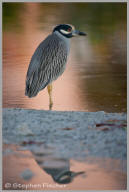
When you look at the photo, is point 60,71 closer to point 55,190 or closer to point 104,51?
point 55,190

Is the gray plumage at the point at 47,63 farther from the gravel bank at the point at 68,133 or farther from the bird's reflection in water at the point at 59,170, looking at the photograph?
the bird's reflection in water at the point at 59,170

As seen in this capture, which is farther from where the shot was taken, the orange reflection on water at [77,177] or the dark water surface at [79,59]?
the dark water surface at [79,59]

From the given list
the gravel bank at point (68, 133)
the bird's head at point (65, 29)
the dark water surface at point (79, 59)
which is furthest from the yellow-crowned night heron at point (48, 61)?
the gravel bank at point (68, 133)

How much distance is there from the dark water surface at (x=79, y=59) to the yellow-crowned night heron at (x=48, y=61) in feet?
1.51

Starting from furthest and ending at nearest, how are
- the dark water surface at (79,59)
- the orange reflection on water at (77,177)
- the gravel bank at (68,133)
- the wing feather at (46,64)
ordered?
the dark water surface at (79,59) → the wing feather at (46,64) → the gravel bank at (68,133) → the orange reflection on water at (77,177)

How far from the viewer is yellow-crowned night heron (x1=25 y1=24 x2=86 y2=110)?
6.33m

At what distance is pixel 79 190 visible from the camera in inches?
162

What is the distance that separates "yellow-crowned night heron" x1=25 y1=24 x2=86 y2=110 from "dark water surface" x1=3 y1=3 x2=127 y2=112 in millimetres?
459

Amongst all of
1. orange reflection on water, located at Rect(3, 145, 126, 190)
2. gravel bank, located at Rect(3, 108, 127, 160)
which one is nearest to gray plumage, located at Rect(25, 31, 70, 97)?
gravel bank, located at Rect(3, 108, 127, 160)

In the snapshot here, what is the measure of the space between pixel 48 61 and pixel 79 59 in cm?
350

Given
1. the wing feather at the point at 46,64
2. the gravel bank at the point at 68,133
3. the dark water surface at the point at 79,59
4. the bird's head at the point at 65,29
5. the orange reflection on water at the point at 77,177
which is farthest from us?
the dark water surface at the point at 79,59

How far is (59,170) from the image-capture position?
430 centimetres

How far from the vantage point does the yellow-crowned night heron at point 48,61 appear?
→ 6332 mm

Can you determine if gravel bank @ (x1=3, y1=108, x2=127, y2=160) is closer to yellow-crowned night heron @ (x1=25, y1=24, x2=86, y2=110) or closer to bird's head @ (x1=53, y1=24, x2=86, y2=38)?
yellow-crowned night heron @ (x1=25, y1=24, x2=86, y2=110)
